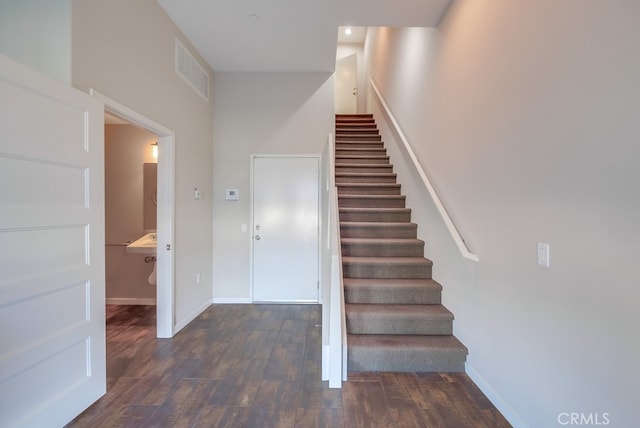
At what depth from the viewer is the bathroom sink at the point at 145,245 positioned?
349 centimetres

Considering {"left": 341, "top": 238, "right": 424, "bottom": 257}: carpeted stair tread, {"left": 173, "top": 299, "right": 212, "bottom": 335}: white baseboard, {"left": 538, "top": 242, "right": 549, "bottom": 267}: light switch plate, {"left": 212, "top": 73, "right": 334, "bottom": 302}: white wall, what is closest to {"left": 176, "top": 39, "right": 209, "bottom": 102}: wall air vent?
{"left": 212, "top": 73, "right": 334, "bottom": 302}: white wall

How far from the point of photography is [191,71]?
3.38m

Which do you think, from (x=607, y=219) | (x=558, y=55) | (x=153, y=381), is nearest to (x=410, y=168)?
(x=558, y=55)

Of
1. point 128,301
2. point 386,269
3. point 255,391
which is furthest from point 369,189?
point 128,301

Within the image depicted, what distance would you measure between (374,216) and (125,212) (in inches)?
129

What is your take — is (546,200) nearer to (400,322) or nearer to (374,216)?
(400,322)

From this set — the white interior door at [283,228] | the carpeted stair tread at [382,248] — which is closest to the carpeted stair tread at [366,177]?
the white interior door at [283,228]

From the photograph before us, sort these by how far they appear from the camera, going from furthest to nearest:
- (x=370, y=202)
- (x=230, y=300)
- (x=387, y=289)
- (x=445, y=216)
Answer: (x=230, y=300) → (x=370, y=202) → (x=387, y=289) → (x=445, y=216)

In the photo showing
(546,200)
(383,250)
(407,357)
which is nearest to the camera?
(546,200)

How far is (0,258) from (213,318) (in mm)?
2348

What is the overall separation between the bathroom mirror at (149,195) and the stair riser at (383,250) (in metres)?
2.66

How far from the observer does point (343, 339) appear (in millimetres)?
2197

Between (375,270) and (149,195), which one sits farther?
(149,195)

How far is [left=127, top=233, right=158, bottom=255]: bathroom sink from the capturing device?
3486 mm
